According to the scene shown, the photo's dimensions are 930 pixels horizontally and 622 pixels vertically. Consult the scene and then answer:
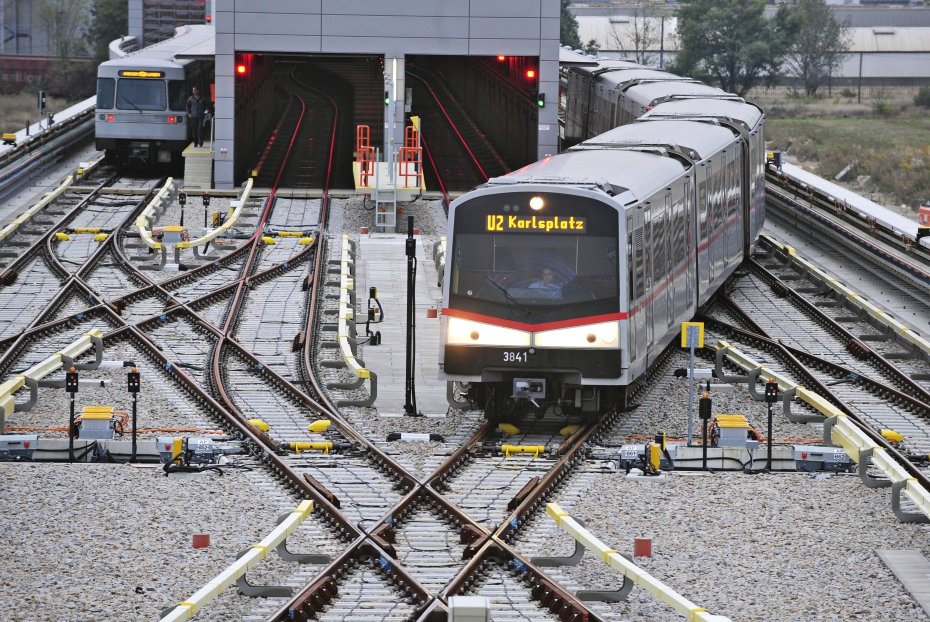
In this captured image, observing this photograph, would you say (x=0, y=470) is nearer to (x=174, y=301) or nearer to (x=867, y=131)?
(x=174, y=301)

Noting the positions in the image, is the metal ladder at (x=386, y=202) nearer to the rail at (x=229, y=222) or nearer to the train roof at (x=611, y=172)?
the rail at (x=229, y=222)

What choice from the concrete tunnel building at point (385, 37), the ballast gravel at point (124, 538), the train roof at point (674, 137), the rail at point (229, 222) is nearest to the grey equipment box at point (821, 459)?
the ballast gravel at point (124, 538)

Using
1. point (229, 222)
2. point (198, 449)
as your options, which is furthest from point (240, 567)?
point (229, 222)

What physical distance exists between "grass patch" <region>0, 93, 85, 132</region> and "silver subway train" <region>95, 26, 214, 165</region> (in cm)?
2798

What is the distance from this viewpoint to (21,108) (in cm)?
8119

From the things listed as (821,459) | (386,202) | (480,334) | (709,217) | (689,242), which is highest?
(709,217)

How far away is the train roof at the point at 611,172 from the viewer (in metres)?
17.1

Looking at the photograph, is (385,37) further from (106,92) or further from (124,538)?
(124,538)

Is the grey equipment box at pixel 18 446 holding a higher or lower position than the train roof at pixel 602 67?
lower

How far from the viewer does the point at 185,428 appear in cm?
1708

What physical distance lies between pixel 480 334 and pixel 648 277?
7.56 feet

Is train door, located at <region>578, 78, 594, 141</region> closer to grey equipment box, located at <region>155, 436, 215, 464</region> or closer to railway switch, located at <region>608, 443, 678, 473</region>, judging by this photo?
railway switch, located at <region>608, 443, 678, 473</region>

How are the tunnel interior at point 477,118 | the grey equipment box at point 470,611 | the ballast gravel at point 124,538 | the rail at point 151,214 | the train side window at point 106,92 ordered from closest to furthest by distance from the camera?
1. the grey equipment box at point 470,611
2. the ballast gravel at point 124,538
3. the rail at point 151,214
4. the train side window at point 106,92
5. the tunnel interior at point 477,118

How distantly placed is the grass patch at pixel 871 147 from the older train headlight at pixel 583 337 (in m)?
32.8
